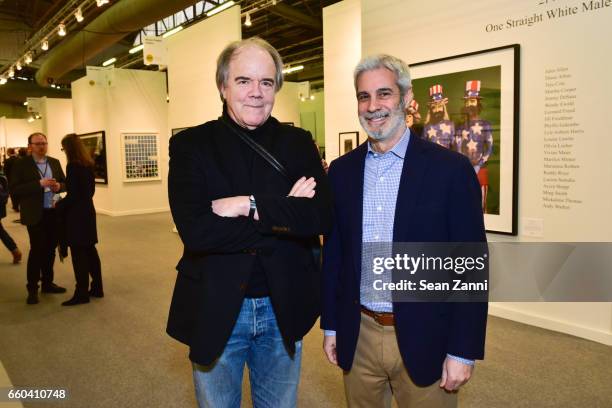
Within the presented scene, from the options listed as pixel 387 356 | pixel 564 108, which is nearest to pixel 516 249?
pixel 564 108

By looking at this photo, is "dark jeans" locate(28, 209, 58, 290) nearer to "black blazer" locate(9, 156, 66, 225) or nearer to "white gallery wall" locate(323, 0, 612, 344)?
"black blazer" locate(9, 156, 66, 225)

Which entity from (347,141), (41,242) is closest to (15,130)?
(41,242)

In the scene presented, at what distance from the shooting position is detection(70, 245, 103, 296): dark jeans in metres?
4.91

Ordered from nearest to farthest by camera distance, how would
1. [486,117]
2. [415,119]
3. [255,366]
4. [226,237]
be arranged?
1. [226,237]
2. [255,366]
3. [486,117]
4. [415,119]

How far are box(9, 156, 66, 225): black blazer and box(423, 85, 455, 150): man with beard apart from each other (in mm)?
4056

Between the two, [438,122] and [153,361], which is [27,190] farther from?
[438,122]

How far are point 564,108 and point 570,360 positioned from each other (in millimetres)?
1938

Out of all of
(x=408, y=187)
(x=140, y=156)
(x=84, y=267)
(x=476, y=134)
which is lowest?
(x=84, y=267)

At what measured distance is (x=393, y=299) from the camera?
61.9 inches

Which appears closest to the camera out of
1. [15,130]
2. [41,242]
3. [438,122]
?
A: [438,122]

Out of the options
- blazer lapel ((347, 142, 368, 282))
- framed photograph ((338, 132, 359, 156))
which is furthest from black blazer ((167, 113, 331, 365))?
framed photograph ((338, 132, 359, 156))

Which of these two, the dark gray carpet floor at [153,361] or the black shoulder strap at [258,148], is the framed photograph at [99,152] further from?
the black shoulder strap at [258,148]

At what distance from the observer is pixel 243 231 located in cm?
145

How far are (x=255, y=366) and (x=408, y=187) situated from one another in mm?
823
